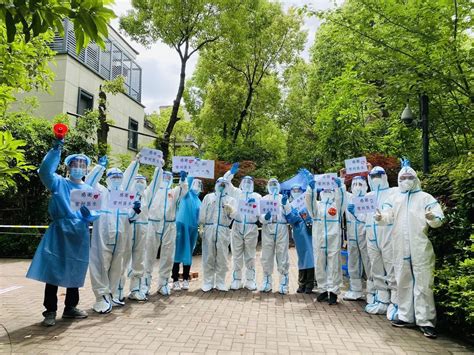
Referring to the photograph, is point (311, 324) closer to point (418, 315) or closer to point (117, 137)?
point (418, 315)

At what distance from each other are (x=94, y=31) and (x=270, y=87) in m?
17.2

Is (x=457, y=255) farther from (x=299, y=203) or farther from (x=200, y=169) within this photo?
(x=200, y=169)

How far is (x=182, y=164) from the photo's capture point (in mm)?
6621

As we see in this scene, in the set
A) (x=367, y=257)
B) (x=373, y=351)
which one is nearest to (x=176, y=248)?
(x=367, y=257)

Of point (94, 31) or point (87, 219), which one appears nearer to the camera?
point (94, 31)

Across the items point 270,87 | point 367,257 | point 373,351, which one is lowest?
point 373,351

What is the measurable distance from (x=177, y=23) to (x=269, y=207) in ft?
30.1

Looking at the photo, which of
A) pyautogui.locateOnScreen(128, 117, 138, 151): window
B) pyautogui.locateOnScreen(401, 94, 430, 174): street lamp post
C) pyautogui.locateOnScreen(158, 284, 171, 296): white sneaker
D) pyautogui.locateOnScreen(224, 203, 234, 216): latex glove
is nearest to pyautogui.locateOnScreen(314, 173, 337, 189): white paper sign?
pyautogui.locateOnScreen(224, 203, 234, 216): latex glove

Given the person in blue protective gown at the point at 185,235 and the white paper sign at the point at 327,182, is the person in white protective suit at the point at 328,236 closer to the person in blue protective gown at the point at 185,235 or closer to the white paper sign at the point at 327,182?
the white paper sign at the point at 327,182

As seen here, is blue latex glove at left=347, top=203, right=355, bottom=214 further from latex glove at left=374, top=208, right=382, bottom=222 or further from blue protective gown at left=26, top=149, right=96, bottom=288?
blue protective gown at left=26, top=149, right=96, bottom=288

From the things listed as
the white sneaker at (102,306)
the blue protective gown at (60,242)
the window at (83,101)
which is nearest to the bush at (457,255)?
the white sneaker at (102,306)

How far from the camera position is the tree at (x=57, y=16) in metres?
1.77

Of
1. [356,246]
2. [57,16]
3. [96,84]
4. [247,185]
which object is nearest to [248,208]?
[247,185]

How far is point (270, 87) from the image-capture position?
60.7 ft
